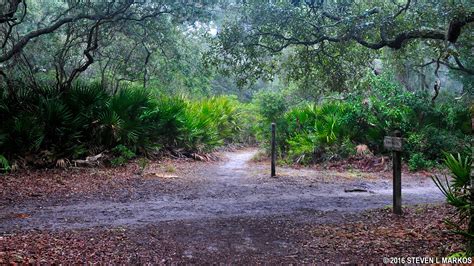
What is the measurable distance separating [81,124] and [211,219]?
6.60 m

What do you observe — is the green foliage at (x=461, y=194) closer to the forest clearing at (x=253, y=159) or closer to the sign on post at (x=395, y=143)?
the forest clearing at (x=253, y=159)

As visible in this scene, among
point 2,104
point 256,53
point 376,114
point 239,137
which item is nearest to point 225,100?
point 239,137

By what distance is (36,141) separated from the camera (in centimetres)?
1066

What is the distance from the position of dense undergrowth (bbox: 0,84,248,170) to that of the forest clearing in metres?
0.04

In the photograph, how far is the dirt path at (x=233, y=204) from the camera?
256 inches

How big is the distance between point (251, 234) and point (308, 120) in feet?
34.0

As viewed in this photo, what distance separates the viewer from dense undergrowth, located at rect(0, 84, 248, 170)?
10.7 m

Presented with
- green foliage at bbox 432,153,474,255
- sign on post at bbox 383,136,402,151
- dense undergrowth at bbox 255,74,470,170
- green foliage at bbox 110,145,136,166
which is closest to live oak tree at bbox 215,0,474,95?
dense undergrowth at bbox 255,74,470,170

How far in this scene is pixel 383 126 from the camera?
44.9 ft


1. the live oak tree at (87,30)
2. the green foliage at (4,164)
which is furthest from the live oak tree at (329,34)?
the green foliage at (4,164)

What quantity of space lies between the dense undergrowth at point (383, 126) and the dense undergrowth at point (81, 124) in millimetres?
4770

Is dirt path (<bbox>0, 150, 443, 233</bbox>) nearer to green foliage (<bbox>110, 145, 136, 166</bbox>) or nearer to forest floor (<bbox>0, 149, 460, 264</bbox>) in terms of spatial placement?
forest floor (<bbox>0, 149, 460, 264</bbox>)

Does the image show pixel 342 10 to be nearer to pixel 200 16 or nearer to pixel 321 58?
pixel 321 58

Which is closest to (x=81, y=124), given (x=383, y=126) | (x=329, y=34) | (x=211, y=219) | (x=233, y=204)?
(x=233, y=204)
